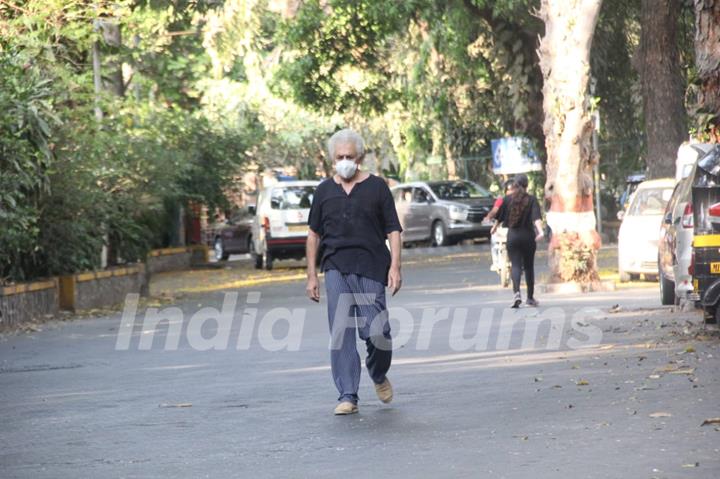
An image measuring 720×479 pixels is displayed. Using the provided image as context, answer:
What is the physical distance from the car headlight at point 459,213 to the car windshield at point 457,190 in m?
0.91

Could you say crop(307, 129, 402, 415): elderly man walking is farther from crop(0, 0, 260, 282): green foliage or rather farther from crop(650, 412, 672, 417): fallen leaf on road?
crop(0, 0, 260, 282): green foliage

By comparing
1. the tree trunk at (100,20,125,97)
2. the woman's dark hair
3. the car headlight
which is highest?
the tree trunk at (100,20,125,97)

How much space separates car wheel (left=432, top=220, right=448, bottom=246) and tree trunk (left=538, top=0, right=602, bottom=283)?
72.0 feet

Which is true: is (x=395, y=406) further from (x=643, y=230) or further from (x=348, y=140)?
(x=643, y=230)

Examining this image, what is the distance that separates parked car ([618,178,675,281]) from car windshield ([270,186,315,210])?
12856 millimetres

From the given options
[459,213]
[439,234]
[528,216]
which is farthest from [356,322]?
[439,234]

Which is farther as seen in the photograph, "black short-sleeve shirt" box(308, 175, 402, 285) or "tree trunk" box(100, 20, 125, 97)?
"tree trunk" box(100, 20, 125, 97)

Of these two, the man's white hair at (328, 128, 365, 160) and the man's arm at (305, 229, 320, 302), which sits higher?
the man's white hair at (328, 128, 365, 160)

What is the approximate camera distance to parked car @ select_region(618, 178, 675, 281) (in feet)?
83.6

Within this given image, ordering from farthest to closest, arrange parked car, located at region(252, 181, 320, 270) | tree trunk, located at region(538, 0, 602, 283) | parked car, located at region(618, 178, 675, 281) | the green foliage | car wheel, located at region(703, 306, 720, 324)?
parked car, located at region(252, 181, 320, 270), parked car, located at region(618, 178, 675, 281), tree trunk, located at region(538, 0, 602, 283), the green foliage, car wheel, located at region(703, 306, 720, 324)

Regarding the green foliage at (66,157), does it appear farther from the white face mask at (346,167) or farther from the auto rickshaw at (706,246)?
the white face mask at (346,167)

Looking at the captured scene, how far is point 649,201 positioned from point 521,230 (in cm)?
583

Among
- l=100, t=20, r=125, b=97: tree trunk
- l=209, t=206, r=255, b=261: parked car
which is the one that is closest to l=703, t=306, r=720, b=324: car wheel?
l=100, t=20, r=125, b=97: tree trunk

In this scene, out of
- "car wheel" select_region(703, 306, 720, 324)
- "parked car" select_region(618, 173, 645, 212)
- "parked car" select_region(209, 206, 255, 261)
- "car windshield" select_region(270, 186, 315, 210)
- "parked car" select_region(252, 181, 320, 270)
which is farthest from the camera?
"parked car" select_region(209, 206, 255, 261)
